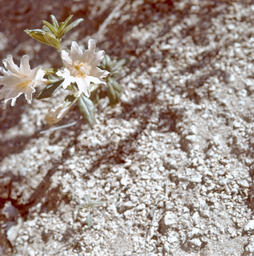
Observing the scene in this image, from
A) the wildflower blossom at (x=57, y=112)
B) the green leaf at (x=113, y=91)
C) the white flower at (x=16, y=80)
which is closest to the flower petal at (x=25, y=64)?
the white flower at (x=16, y=80)

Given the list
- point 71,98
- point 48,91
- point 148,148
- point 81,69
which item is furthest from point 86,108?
point 148,148

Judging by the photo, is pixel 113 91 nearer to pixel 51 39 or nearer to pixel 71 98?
pixel 71 98

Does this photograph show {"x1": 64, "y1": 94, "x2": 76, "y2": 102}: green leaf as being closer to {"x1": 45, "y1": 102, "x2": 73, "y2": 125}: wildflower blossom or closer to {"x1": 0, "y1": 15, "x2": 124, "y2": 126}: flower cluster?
{"x1": 45, "y1": 102, "x2": 73, "y2": 125}: wildflower blossom

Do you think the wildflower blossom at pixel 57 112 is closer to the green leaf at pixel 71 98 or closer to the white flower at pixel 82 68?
the green leaf at pixel 71 98

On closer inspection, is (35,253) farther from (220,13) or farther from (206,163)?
(220,13)

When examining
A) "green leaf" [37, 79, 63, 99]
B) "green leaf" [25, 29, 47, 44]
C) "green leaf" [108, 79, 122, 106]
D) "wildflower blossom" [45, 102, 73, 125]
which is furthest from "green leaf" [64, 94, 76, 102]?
"green leaf" [25, 29, 47, 44]

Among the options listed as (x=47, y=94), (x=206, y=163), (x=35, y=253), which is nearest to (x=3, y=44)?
(x=47, y=94)

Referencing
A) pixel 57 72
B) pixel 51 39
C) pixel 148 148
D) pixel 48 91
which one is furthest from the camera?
pixel 148 148

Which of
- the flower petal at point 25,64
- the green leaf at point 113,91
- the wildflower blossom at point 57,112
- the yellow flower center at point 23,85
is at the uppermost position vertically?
the flower petal at point 25,64
